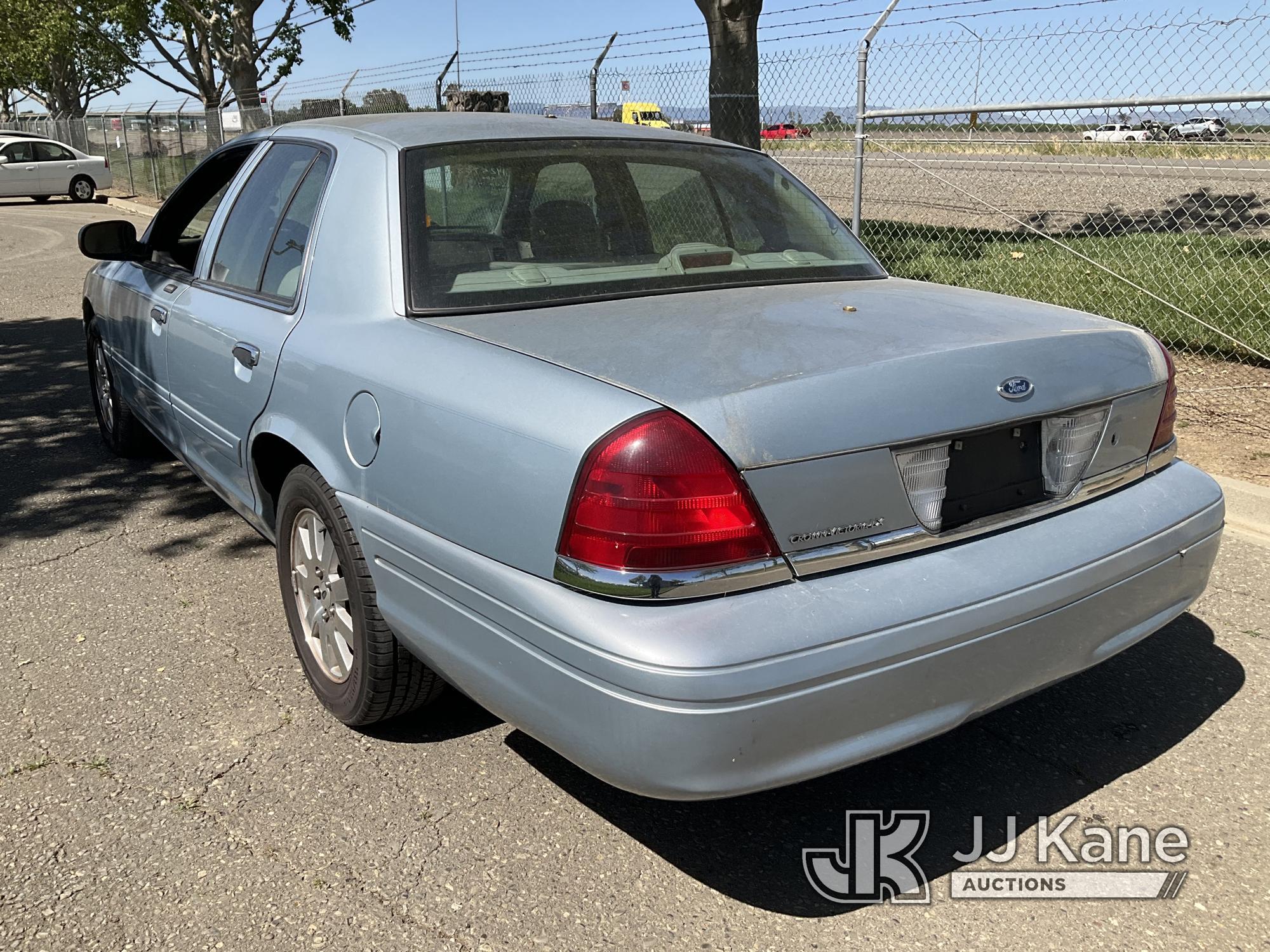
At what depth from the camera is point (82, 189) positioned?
84.5ft

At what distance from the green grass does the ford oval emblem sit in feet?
17.5

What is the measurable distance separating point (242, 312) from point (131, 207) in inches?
893

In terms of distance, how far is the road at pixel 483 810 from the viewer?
2.40m

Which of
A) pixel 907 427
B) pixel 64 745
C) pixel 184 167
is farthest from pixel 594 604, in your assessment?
pixel 184 167

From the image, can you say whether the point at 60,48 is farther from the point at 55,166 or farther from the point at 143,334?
the point at 143,334

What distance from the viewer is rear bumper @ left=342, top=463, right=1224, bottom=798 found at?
2.10 m

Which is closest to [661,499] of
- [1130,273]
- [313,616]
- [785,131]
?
[313,616]

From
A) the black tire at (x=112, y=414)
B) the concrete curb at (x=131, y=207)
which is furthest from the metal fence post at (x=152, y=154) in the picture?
the black tire at (x=112, y=414)

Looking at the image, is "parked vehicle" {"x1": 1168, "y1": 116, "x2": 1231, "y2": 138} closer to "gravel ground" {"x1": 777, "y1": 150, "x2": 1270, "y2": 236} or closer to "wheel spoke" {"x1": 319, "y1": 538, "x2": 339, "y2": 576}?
"gravel ground" {"x1": 777, "y1": 150, "x2": 1270, "y2": 236}

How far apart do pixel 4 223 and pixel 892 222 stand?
15965mm

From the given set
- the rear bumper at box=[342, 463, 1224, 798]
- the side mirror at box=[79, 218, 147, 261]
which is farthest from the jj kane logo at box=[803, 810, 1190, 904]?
the side mirror at box=[79, 218, 147, 261]

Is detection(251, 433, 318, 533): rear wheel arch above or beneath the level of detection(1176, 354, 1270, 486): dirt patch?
above

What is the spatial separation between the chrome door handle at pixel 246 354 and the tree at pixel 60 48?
131 ft

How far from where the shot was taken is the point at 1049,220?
44.1 ft
